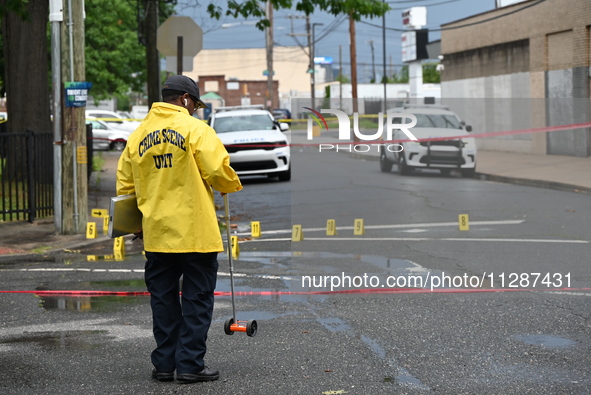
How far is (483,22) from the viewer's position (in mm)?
34219

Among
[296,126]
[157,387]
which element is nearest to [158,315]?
[157,387]

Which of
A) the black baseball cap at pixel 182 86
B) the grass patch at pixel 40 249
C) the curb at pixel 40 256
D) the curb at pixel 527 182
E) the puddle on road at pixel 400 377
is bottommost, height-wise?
the puddle on road at pixel 400 377

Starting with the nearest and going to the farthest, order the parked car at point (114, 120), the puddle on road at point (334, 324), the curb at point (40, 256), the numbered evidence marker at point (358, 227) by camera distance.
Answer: the puddle on road at point (334, 324) < the numbered evidence marker at point (358, 227) < the curb at point (40, 256) < the parked car at point (114, 120)

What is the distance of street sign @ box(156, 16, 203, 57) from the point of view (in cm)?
1449

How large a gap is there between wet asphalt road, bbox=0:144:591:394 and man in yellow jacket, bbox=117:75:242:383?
0.26 meters

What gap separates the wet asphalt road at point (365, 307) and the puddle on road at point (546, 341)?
20 mm

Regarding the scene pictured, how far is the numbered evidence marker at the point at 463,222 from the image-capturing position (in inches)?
434

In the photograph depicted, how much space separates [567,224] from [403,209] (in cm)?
194

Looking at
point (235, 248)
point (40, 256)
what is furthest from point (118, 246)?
point (235, 248)

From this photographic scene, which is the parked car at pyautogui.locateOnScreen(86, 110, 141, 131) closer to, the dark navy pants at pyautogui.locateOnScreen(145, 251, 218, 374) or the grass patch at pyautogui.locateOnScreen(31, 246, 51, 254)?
the grass patch at pyautogui.locateOnScreen(31, 246, 51, 254)

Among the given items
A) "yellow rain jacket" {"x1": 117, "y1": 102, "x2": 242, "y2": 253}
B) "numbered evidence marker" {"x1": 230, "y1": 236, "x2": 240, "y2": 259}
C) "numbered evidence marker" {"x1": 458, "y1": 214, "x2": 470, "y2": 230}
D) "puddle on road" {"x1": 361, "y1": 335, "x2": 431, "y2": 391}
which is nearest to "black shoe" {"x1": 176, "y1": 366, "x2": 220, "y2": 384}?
"yellow rain jacket" {"x1": 117, "y1": 102, "x2": 242, "y2": 253}

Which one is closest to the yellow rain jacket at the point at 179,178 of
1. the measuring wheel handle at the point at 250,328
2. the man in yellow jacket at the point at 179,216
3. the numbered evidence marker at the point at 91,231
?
the man in yellow jacket at the point at 179,216

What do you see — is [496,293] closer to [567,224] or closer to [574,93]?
[567,224]

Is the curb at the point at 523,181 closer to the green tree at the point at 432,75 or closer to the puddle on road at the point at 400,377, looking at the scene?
the puddle on road at the point at 400,377
